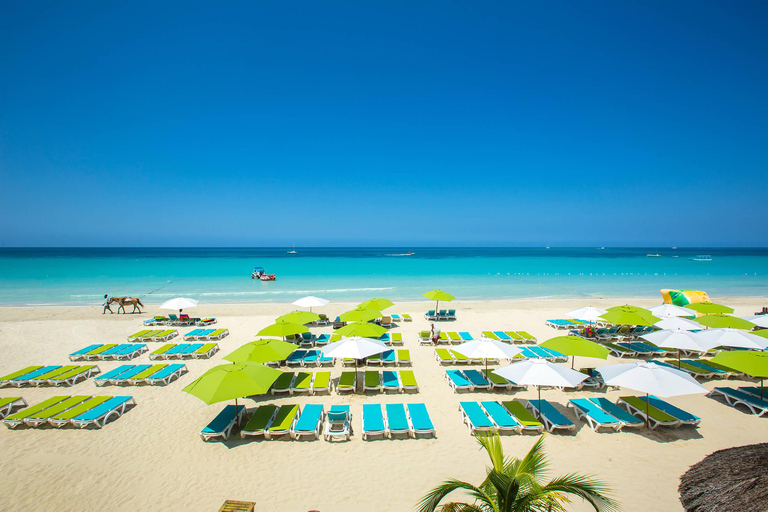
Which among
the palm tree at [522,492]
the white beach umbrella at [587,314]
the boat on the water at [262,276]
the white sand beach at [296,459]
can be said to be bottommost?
the white sand beach at [296,459]

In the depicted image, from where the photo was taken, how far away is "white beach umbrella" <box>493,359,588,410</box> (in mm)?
6660

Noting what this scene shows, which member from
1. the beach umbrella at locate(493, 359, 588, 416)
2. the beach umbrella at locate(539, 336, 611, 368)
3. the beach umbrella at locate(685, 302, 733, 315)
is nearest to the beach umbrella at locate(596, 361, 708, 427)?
the beach umbrella at locate(493, 359, 588, 416)

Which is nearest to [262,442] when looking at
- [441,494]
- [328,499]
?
[328,499]

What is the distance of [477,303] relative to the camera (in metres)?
22.6

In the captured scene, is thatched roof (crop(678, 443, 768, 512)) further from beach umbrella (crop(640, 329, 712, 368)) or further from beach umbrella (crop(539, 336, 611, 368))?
beach umbrella (crop(640, 329, 712, 368))

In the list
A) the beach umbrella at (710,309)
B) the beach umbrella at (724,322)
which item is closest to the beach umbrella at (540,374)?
the beach umbrella at (724,322)

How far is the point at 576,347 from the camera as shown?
8.46 meters

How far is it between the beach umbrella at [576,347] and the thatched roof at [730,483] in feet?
11.3

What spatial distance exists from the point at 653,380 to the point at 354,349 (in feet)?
21.4

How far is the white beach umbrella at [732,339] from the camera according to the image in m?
9.03

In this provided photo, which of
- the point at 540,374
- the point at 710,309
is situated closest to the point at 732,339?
the point at 710,309

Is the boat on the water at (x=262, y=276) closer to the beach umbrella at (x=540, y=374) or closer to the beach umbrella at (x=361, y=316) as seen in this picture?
the beach umbrella at (x=361, y=316)

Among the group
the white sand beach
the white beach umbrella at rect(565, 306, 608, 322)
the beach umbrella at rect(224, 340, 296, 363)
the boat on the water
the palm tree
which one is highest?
the palm tree

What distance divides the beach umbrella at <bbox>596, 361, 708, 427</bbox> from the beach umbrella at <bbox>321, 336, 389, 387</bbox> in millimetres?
5267
